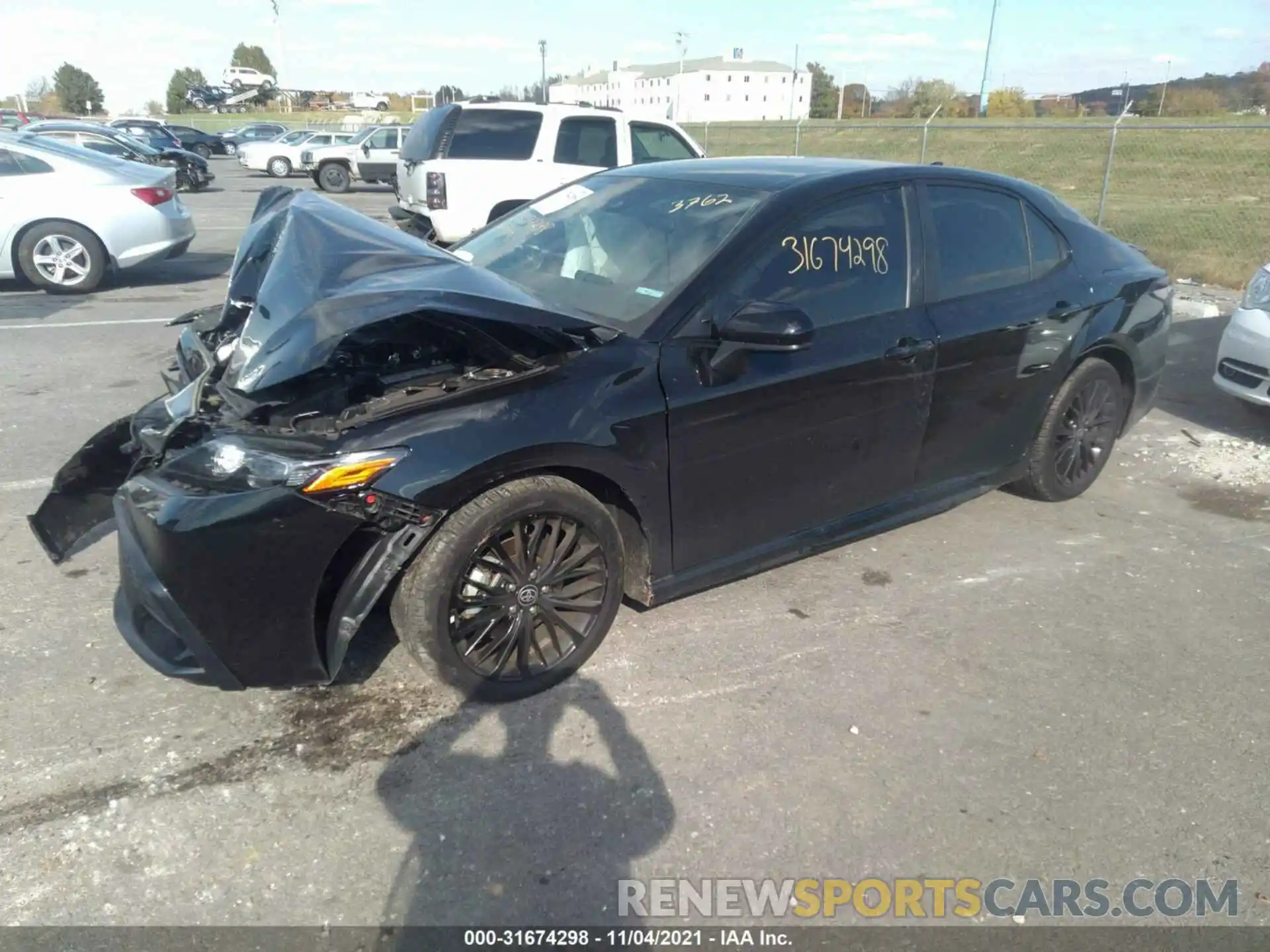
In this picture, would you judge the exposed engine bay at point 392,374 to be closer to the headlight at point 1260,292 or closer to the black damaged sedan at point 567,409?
the black damaged sedan at point 567,409

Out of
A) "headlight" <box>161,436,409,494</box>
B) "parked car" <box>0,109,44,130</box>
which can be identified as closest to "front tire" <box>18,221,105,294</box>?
"headlight" <box>161,436,409,494</box>

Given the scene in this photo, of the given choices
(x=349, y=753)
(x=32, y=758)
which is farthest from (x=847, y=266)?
(x=32, y=758)

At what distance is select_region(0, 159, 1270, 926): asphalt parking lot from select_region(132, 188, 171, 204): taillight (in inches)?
265

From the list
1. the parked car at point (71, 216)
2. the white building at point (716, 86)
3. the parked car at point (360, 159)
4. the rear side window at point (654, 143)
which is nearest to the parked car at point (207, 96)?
the white building at point (716, 86)

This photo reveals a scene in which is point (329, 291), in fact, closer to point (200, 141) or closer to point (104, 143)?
point (104, 143)

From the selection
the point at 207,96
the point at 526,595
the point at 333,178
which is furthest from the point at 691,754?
the point at 207,96

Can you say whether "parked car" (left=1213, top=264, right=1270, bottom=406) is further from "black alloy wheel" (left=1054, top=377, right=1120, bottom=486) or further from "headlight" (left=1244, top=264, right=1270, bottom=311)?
"black alloy wheel" (left=1054, top=377, right=1120, bottom=486)

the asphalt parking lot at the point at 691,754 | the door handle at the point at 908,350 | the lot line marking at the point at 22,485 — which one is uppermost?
the door handle at the point at 908,350

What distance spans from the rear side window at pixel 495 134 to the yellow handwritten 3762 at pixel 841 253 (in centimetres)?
813

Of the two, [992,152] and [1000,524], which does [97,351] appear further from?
[992,152]

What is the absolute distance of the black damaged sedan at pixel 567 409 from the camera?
265 centimetres

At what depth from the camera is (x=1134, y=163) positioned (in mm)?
22312

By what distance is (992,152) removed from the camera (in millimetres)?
24016

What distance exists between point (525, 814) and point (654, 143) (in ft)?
34.2
